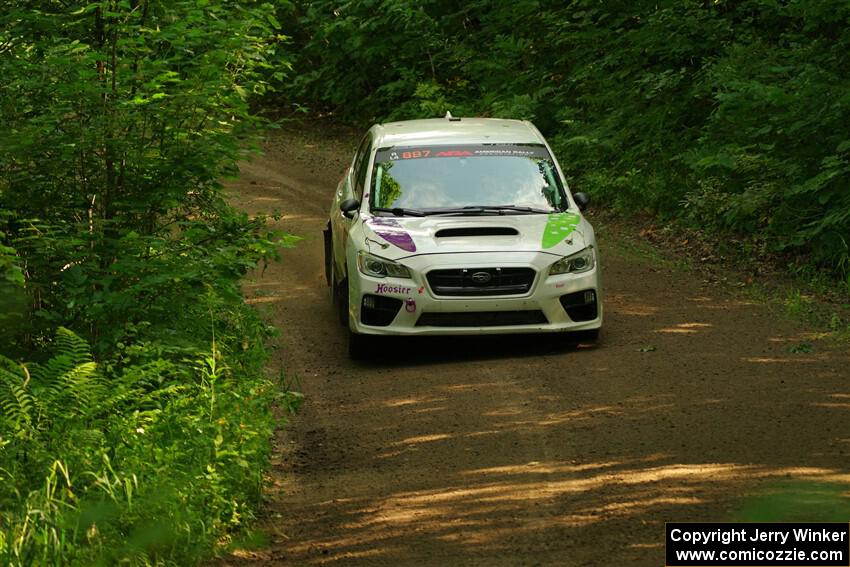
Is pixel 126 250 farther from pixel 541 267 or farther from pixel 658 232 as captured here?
pixel 658 232

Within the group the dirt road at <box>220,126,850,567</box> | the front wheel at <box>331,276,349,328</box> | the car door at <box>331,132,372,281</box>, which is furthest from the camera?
the car door at <box>331,132,372,281</box>

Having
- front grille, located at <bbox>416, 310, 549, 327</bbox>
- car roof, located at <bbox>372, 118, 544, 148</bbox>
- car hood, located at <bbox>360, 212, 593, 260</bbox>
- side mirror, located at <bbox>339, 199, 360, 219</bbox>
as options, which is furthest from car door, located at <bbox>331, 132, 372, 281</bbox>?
front grille, located at <bbox>416, 310, 549, 327</bbox>

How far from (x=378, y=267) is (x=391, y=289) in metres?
0.25

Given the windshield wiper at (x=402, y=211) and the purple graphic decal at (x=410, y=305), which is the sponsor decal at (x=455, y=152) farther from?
the purple graphic decal at (x=410, y=305)

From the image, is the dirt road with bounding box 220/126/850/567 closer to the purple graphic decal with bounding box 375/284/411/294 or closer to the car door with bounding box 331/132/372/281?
the purple graphic decal with bounding box 375/284/411/294

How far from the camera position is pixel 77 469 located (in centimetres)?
645

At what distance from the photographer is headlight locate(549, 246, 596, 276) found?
1050 cm

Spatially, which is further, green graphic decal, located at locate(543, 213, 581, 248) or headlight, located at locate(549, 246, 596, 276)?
green graphic decal, located at locate(543, 213, 581, 248)

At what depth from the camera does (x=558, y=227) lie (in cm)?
1084

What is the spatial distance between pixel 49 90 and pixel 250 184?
1512 centimetres

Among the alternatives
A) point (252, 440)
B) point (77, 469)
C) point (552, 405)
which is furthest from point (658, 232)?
point (77, 469)

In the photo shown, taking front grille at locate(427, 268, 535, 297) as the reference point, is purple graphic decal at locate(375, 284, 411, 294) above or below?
below

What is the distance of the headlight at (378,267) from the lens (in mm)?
10398

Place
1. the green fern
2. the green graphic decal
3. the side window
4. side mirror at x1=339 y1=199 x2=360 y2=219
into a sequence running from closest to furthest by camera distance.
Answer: the green fern < the green graphic decal < side mirror at x1=339 y1=199 x2=360 y2=219 < the side window
